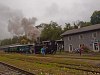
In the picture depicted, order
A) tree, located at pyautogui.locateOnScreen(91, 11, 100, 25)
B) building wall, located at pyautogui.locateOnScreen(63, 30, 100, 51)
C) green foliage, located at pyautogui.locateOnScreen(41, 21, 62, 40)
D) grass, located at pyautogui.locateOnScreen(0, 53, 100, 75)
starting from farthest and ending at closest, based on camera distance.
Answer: tree, located at pyautogui.locateOnScreen(91, 11, 100, 25), green foliage, located at pyautogui.locateOnScreen(41, 21, 62, 40), building wall, located at pyautogui.locateOnScreen(63, 30, 100, 51), grass, located at pyautogui.locateOnScreen(0, 53, 100, 75)

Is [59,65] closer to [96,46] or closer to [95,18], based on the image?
[96,46]

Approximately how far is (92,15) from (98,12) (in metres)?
3.03

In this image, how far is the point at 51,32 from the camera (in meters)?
107

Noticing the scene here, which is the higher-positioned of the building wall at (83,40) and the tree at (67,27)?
the tree at (67,27)

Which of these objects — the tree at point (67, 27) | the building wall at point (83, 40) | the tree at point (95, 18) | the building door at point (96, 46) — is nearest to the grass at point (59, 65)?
the building door at point (96, 46)

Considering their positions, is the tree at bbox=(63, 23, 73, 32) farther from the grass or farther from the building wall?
the grass

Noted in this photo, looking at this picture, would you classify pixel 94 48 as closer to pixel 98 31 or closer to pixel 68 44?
pixel 98 31

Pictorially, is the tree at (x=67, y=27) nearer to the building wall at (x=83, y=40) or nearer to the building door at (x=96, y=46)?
the building wall at (x=83, y=40)

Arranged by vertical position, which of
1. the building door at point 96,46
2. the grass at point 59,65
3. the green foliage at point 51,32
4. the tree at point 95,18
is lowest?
the grass at point 59,65

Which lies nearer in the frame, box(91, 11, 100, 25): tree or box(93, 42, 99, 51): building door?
box(93, 42, 99, 51): building door

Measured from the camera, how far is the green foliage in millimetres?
104469

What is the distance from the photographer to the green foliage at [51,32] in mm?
104469

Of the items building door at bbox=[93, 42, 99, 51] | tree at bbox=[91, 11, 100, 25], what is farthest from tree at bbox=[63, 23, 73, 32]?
building door at bbox=[93, 42, 99, 51]

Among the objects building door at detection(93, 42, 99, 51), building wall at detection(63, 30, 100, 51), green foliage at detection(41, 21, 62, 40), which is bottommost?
building door at detection(93, 42, 99, 51)
